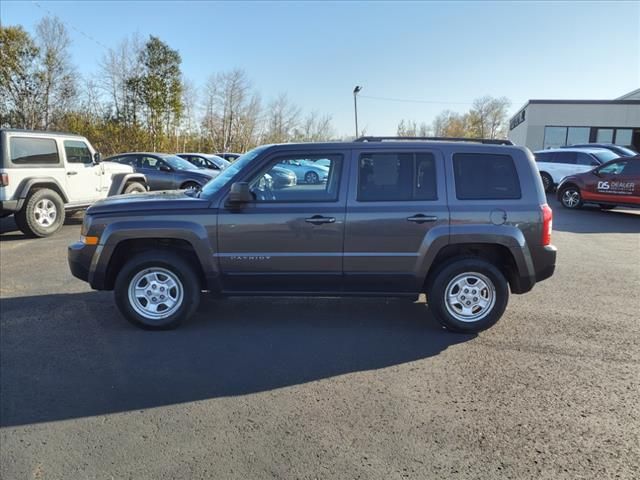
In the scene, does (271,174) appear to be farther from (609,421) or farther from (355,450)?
(609,421)

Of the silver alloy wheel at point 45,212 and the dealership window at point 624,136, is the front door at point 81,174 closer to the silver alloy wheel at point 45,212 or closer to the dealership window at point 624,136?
the silver alloy wheel at point 45,212

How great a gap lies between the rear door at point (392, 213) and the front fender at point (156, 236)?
1331 millimetres

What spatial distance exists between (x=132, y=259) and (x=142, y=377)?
1.29 metres

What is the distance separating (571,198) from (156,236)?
535 inches

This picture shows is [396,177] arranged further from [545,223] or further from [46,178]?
[46,178]

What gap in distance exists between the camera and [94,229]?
4207 millimetres

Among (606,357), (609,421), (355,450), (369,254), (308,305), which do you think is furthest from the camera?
(308,305)

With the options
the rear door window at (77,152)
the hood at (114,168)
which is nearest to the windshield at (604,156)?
the hood at (114,168)

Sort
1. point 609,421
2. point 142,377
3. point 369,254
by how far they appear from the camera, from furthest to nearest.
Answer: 1. point 369,254
2. point 142,377
3. point 609,421

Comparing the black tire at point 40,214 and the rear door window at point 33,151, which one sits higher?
the rear door window at point 33,151

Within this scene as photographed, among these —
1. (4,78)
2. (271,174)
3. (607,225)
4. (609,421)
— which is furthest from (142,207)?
(4,78)

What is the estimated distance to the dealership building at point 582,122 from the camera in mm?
32781

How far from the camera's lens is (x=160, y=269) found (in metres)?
4.27

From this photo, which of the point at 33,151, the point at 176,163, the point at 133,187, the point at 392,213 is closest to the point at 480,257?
the point at 392,213
